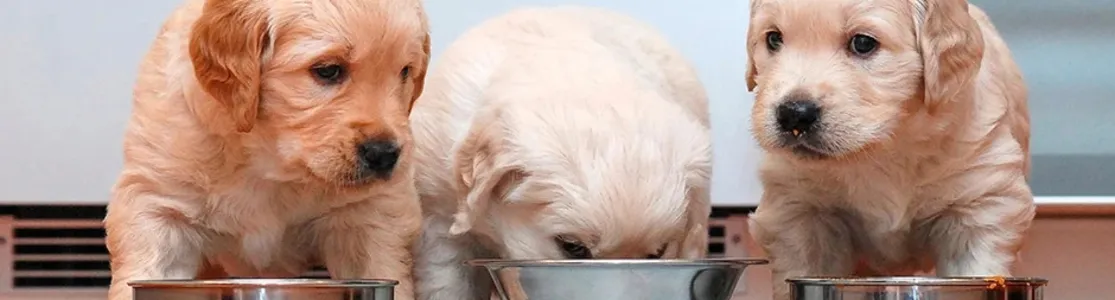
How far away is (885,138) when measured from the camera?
2.26 metres

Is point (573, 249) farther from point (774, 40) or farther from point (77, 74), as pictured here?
point (77, 74)

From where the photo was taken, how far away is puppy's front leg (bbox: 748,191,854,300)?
254 centimetres

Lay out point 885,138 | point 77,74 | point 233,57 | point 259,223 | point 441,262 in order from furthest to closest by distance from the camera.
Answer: point 77,74, point 441,262, point 259,223, point 885,138, point 233,57

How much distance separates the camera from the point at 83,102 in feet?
10.5

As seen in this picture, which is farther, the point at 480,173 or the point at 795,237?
the point at 795,237

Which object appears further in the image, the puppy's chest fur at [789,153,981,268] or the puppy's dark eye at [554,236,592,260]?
the puppy's chest fur at [789,153,981,268]

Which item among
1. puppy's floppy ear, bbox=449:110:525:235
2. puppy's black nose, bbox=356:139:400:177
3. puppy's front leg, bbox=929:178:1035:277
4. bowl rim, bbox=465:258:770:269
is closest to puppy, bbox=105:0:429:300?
puppy's black nose, bbox=356:139:400:177

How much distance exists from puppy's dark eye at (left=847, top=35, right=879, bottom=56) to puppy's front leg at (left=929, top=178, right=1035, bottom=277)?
351 millimetres

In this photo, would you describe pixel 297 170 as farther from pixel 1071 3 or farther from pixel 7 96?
pixel 1071 3

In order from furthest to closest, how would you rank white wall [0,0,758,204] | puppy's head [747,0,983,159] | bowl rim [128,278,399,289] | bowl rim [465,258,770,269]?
white wall [0,0,758,204], puppy's head [747,0,983,159], bowl rim [465,258,770,269], bowl rim [128,278,399,289]

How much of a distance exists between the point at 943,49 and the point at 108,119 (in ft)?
6.41

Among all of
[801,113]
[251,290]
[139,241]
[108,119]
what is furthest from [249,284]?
[108,119]

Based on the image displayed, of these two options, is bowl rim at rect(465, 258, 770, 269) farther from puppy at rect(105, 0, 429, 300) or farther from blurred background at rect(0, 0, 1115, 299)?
blurred background at rect(0, 0, 1115, 299)

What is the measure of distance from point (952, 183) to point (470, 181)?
2.79 ft
